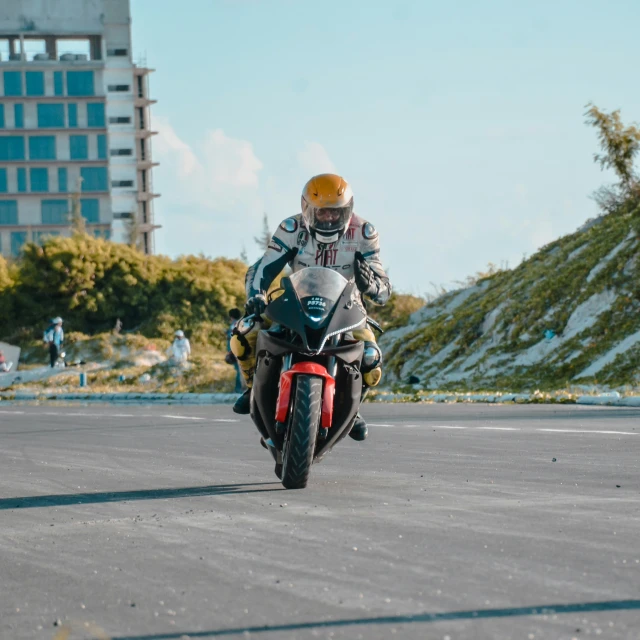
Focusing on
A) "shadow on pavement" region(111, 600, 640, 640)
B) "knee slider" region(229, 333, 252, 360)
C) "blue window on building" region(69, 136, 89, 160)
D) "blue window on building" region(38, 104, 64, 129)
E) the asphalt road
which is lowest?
"shadow on pavement" region(111, 600, 640, 640)

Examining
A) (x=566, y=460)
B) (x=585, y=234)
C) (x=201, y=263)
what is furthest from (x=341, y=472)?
(x=201, y=263)

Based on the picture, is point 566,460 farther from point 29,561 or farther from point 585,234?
point 585,234

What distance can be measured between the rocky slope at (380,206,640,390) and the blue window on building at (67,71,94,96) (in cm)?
9232

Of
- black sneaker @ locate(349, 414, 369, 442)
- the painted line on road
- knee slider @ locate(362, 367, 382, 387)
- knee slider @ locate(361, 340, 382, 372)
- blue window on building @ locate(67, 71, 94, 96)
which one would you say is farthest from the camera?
blue window on building @ locate(67, 71, 94, 96)

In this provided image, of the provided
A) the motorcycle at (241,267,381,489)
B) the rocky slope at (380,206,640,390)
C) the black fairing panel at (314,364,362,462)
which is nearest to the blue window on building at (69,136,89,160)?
the rocky slope at (380,206,640,390)

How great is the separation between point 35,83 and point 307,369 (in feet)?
405

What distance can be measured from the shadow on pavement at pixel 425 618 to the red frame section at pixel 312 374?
361cm

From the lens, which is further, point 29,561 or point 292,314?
point 292,314

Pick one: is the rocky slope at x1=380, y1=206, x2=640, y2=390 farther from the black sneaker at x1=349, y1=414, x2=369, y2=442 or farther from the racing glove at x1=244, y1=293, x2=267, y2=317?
the racing glove at x1=244, y1=293, x2=267, y2=317

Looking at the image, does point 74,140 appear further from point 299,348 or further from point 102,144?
point 299,348

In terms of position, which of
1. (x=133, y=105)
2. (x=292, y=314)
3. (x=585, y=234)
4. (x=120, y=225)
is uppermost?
(x=133, y=105)

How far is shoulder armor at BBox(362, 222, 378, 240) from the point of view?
9.19 m

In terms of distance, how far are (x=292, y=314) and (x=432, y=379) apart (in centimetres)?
2404

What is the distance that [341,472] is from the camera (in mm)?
9367
